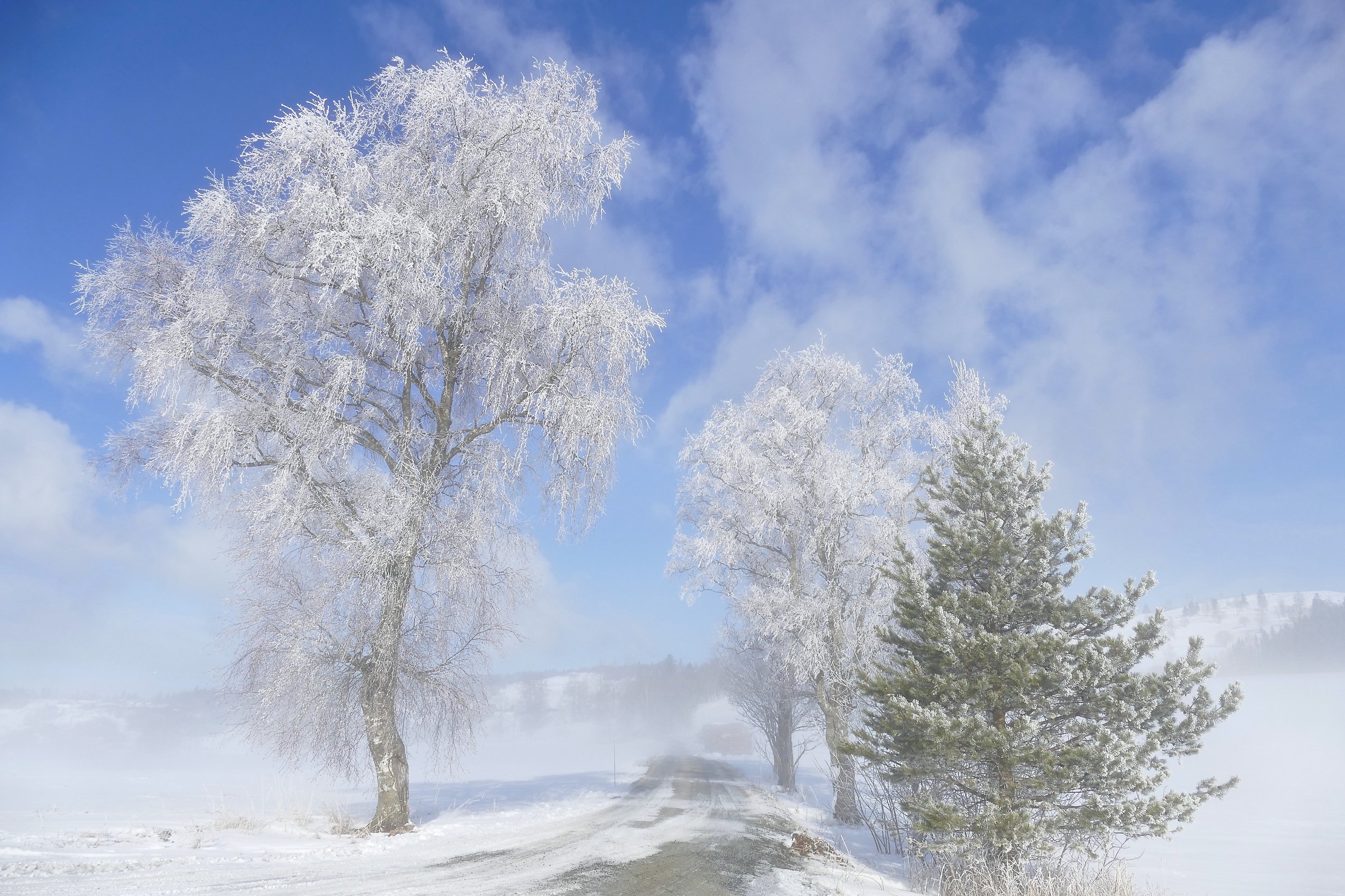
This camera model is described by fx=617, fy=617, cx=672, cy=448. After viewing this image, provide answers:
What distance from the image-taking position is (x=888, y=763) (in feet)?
28.9

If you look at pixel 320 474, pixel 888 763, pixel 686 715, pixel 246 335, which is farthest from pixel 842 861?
pixel 686 715

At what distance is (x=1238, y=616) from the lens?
117062mm

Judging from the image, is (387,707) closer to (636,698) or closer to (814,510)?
(814,510)

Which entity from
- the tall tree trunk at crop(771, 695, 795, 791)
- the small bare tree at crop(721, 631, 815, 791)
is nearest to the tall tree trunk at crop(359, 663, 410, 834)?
the small bare tree at crop(721, 631, 815, 791)

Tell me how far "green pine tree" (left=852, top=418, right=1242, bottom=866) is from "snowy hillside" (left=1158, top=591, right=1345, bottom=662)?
107741 mm

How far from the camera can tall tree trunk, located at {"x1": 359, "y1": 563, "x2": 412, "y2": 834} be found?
10.1 m

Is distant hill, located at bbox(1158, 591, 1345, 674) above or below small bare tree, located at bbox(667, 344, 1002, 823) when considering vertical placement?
below

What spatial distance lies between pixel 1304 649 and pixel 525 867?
119 metres

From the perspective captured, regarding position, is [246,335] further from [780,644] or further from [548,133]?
[780,644]

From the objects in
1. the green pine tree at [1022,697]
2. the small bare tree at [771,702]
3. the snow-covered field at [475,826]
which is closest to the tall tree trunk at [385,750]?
the snow-covered field at [475,826]

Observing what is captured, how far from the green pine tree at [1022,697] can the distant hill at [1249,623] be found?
284 ft

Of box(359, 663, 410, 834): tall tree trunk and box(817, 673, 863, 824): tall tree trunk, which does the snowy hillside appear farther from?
box(359, 663, 410, 834): tall tree trunk

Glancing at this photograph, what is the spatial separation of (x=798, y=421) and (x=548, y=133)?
29.5ft

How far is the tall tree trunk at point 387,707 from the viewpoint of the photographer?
1009cm
